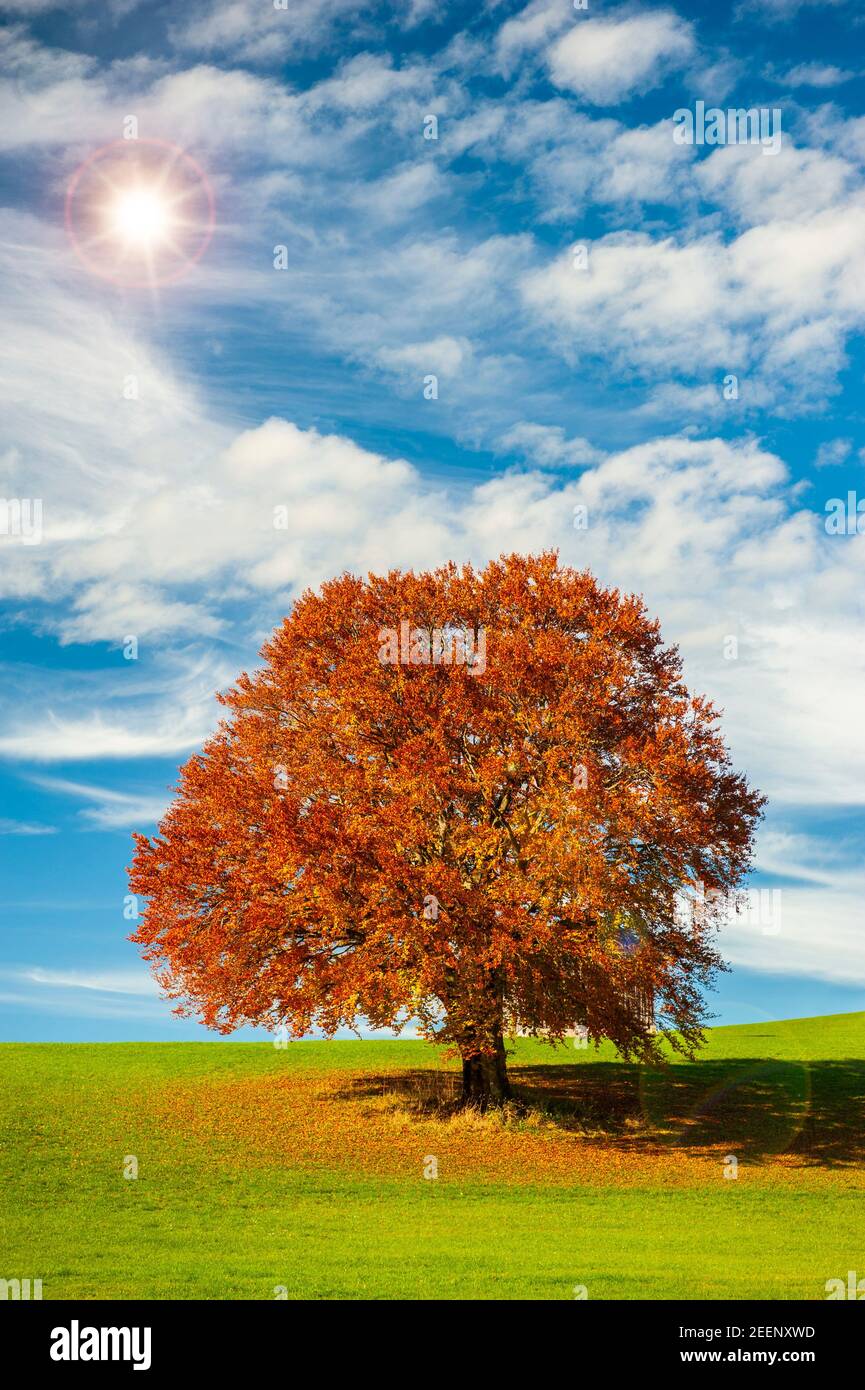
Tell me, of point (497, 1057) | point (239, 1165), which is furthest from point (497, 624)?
point (239, 1165)

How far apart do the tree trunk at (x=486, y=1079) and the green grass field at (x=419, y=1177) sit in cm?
85

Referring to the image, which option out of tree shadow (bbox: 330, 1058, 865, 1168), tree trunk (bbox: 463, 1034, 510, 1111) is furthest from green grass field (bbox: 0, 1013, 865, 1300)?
tree trunk (bbox: 463, 1034, 510, 1111)

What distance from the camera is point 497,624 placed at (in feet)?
112

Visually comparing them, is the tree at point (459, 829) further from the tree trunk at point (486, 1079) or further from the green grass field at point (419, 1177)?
the green grass field at point (419, 1177)

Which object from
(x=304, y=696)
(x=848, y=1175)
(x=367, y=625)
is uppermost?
(x=367, y=625)

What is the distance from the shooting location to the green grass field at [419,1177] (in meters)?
18.4

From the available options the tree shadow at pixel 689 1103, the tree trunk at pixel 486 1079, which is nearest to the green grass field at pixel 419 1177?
the tree shadow at pixel 689 1103

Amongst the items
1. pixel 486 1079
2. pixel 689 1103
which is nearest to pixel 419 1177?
pixel 486 1079

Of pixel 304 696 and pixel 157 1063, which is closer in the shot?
pixel 304 696

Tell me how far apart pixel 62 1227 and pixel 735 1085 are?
2672 cm
